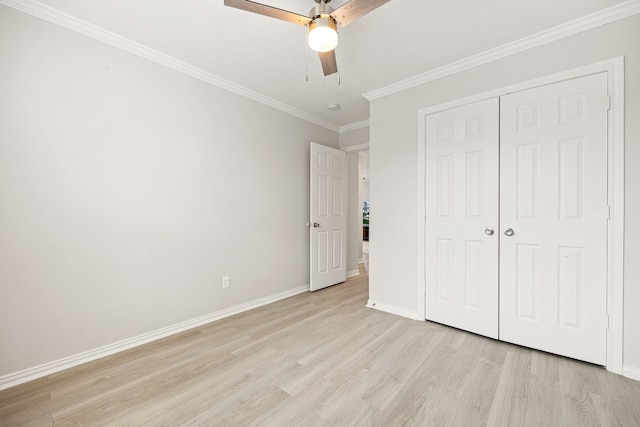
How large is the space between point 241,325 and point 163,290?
0.80 meters

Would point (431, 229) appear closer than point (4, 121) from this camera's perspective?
No

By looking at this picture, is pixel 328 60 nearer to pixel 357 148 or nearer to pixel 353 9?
pixel 353 9

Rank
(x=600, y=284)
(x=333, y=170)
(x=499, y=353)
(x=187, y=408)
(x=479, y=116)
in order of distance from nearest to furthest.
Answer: (x=187, y=408) < (x=600, y=284) < (x=499, y=353) < (x=479, y=116) < (x=333, y=170)

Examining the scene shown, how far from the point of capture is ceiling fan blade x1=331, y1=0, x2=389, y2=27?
1437 millimetres

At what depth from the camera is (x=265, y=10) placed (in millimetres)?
1498

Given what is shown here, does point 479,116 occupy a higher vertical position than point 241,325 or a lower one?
higher

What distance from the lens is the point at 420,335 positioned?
246cm

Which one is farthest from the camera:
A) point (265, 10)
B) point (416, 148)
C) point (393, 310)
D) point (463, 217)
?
point (393, 310)

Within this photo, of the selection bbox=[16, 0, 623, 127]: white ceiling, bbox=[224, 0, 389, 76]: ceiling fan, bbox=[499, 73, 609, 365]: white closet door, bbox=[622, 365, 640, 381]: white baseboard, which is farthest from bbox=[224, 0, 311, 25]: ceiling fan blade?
bbox=[622, 365, 640, 381]: white baseboard

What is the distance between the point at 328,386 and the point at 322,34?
2151 millimetres

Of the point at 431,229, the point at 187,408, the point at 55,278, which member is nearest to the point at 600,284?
the point at 431,229

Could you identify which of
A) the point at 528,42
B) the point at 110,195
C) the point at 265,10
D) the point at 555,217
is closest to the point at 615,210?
the point at 555,217

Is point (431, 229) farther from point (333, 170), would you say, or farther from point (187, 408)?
point (187, 408)

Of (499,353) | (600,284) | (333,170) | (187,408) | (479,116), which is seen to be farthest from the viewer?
(333,170)
